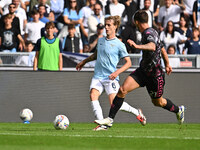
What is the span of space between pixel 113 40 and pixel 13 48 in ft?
20.2

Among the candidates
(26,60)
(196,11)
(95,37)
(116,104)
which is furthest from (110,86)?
(196,11)

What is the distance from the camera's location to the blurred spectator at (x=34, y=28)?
1630 centimetres

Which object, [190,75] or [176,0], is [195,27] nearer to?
[176,0]

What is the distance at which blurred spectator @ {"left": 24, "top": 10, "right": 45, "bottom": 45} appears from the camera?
1630 cm

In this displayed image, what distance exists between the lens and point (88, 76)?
14406 mm

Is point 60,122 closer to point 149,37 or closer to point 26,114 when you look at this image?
point 149,37

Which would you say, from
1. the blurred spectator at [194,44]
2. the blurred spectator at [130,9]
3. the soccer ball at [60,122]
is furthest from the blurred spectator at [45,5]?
the soccer ball at [60,122]

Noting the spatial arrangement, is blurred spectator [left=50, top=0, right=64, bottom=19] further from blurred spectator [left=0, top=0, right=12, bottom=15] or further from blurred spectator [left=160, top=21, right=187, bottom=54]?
blurred spectator [left=160, top=21, right=187, bottom=54]

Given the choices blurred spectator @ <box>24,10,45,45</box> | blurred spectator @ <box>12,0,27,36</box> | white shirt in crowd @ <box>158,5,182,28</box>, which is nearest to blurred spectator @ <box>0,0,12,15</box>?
blurred spectator @ <box>12,0,27,36</box>

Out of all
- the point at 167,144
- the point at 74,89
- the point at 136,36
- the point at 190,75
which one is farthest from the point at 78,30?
the point at 167,144

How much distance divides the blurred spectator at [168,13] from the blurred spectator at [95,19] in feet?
6.42

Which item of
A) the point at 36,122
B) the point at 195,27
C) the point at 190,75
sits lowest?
the point at 36,122

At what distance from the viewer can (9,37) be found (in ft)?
51.7

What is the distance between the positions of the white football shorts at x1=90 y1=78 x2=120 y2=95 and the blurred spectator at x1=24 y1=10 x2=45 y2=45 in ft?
21.2
